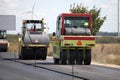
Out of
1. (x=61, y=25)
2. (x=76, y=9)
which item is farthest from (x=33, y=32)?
(x=76, y=9)

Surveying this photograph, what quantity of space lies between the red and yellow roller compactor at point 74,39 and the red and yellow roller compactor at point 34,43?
614 cm

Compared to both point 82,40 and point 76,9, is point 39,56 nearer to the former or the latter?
point 82,40

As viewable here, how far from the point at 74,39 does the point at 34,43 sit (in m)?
8.65

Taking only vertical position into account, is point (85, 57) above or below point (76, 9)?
below

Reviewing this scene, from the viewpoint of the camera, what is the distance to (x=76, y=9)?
6488cm

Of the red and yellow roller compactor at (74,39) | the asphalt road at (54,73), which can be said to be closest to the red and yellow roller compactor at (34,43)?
A: the red and yellow roller compactor at (74,39)

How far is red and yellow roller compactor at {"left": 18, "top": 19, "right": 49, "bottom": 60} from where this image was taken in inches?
1508

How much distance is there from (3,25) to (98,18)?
1278 centimetres

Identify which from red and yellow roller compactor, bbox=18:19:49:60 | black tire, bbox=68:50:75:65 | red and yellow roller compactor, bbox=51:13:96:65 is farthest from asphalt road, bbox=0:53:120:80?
red and yellow roller compactor, bbox=18:19:49:60

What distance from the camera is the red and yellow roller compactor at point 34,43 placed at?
126ft

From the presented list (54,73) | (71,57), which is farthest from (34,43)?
(54,73)

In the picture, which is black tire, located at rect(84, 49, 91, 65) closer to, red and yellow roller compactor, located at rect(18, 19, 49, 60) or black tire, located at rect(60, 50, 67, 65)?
black tire, located at rect(60, 50, 67, 65)

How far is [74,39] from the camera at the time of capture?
30406 mm

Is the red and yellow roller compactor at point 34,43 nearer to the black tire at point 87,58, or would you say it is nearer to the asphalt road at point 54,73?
the black tire at point 87,58
